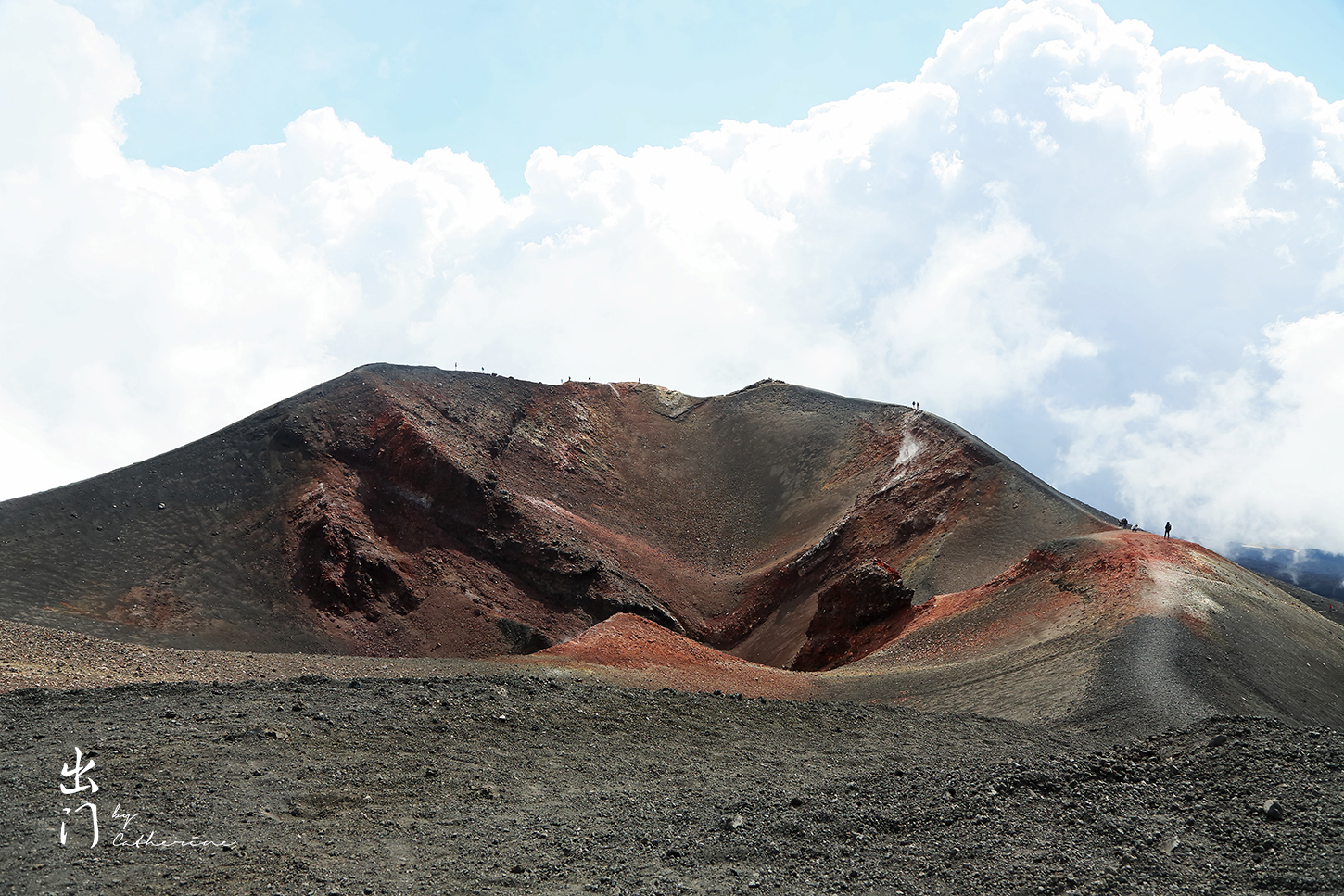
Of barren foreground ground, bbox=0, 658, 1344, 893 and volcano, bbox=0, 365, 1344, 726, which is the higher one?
volcano, bbox=0, 365, 1344, 726

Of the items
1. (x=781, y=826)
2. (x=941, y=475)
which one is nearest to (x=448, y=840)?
(x=781, y=826)

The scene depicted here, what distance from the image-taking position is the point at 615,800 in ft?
39.5

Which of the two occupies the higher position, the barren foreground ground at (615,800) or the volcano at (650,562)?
the volcano at (650,562)

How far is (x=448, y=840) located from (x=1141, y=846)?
25.5 ft

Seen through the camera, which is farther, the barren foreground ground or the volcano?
the volcano

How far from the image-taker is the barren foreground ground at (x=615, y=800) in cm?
907

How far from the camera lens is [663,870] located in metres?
9.54

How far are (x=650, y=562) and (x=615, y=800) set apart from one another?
31.9m

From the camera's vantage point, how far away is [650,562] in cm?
4394

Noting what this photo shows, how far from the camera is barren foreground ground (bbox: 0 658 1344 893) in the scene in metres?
9.07

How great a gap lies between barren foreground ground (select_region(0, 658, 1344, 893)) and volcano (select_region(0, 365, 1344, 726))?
5.53 metres

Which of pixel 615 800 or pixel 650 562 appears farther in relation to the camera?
pixel 650 562

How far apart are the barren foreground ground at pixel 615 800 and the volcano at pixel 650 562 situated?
18.1 feet

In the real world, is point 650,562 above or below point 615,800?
above
